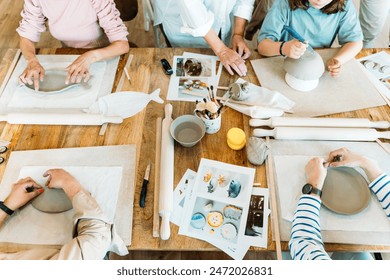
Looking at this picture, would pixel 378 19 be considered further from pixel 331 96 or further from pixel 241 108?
pixel 241 108

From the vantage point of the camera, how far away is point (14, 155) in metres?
1.04

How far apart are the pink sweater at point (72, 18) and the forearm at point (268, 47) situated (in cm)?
60

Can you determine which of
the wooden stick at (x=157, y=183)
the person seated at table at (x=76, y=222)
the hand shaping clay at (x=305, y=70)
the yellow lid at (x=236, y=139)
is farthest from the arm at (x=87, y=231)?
the hand shaping clay at (x=305, y=70)

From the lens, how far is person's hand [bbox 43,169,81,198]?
918mm

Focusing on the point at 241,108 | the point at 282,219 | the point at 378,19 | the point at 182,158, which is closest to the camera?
the point at 282,219

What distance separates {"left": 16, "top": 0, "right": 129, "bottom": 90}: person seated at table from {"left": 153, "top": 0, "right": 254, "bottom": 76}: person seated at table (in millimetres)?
271

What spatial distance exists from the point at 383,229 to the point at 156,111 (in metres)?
0.80

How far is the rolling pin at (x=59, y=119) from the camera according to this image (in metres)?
1.10

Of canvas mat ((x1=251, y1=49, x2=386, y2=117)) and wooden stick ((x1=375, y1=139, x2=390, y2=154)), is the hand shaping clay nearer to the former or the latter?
canvas mat ((x1=251, y1=49, x2=386, y2=117))

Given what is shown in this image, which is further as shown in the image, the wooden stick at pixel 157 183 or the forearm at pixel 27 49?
the forearm at pixel 27 49

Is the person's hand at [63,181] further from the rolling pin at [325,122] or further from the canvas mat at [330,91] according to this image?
the canvas mat at [330,91]

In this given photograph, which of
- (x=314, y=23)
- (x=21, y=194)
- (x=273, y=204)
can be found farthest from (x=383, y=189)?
(x=21, y=194)
